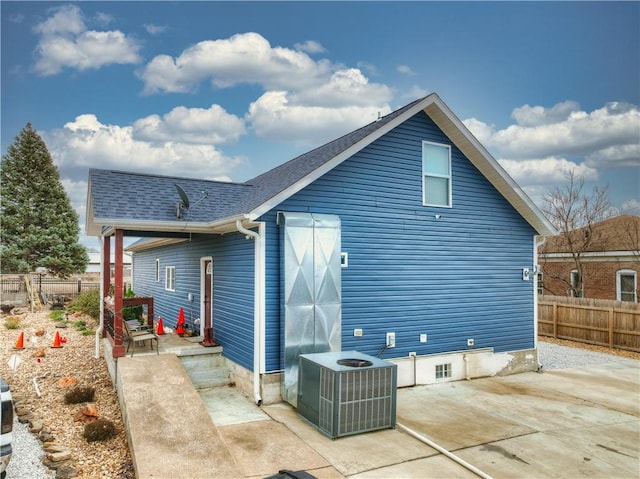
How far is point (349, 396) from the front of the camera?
648 centimetres

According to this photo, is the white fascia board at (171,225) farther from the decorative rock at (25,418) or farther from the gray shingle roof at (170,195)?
the decorative rock at (25,418)

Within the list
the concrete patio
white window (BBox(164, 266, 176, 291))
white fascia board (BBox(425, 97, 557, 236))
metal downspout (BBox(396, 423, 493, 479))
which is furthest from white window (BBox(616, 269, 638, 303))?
white window (BBox(164, 266, 176, 291))

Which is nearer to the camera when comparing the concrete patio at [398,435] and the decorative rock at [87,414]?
the concrete patio at [398,435]

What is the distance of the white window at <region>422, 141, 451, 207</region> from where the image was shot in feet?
32.7

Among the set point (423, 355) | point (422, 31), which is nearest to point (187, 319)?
point (423, 355)

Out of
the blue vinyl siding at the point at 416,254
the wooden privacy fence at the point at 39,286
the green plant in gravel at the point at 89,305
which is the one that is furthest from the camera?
the wooden privacy fence at the point at 39,286

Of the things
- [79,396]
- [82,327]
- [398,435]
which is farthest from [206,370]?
[82,327]

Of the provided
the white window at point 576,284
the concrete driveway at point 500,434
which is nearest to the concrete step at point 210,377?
the concrete driveway at point 500,434

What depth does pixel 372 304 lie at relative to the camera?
30.0 feet

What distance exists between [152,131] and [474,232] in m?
21.4

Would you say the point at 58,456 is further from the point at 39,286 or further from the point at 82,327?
the point at 39,286

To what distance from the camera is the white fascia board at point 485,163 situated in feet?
31.7

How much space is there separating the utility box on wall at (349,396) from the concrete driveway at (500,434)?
0.18 m

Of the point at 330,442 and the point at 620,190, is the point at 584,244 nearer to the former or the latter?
the point at 620,190
